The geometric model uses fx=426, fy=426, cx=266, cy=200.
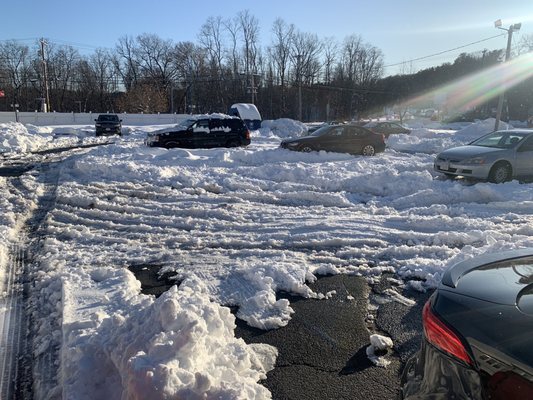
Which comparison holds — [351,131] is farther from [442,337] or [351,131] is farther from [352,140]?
[442,337]

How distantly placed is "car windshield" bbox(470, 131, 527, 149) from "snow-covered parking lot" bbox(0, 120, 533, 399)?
1783mm

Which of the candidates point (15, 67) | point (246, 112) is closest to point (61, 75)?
point (15, 67)

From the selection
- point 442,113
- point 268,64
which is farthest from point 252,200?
point 268,64

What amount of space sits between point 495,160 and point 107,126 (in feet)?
90.5

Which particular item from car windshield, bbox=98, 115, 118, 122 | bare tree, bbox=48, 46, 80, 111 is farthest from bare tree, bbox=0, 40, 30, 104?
car windshield, bbox=98, 115, 118, 122

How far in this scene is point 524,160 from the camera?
11.9 metres

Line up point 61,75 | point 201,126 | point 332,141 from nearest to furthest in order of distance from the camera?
point 332,141
point 201,126
point 61,75

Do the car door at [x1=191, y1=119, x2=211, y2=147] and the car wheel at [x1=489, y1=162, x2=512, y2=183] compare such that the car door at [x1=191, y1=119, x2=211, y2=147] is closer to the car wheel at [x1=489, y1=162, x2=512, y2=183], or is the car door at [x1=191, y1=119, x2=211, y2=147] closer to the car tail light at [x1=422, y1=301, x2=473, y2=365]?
the car wheel at [x1=489, y1=162, x2=512, y2=183]

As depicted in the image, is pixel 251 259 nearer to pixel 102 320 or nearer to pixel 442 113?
pixel 102 320

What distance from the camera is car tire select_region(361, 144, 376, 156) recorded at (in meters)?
18.9

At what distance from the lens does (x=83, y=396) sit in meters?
2.86

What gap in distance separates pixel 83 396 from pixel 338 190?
902 centimetres

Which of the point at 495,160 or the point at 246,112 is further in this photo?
the point at 246,112

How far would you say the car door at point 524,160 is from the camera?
→ 11.8 m
